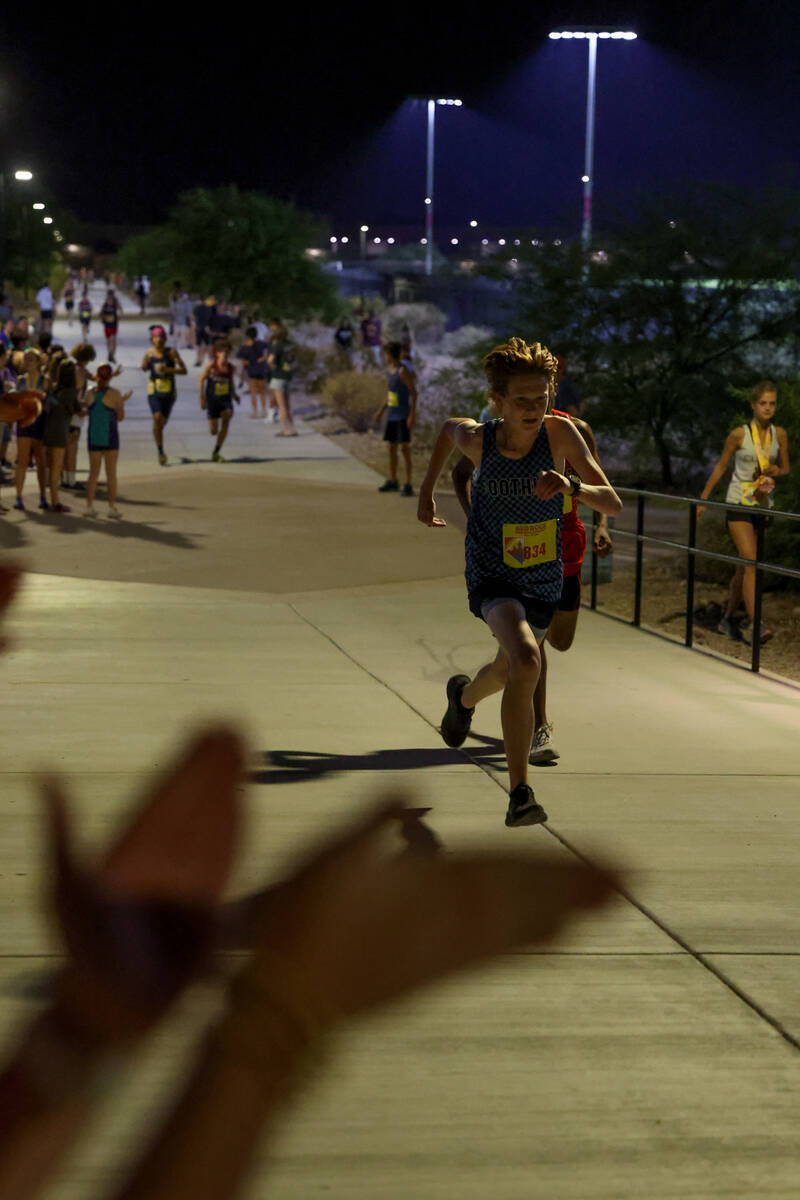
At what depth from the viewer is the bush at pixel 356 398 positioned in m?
27.8

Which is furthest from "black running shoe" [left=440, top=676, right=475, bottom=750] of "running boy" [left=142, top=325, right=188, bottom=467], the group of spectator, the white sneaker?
"running boy" [left=142, top=325, right=188, bottom=467]

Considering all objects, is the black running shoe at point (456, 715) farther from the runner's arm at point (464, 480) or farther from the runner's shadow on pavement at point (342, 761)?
the runner's arm at point (464, 480)

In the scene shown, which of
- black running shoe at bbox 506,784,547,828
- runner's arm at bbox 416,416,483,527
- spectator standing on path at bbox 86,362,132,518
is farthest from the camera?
spectator standing on path at bbox 86,362,132,518

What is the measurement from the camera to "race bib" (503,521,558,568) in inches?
220

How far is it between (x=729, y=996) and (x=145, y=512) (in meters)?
12.5

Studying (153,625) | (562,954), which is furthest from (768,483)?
(562,954)

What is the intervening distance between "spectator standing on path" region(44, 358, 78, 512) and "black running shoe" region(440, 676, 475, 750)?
9.52 meters

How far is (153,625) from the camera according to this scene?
9812mm

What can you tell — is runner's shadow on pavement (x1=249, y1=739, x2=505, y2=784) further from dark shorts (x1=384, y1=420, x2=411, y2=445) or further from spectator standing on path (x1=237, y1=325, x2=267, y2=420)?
spectator standing on path (x1=237, y1=325, x2=267, y2=420)

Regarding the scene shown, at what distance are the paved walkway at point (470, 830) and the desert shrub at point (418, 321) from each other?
152 ft

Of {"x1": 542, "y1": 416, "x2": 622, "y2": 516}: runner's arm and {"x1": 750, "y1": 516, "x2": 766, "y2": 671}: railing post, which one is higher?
{"x1": 542, "y1": 416, "x2": 622, "y2": 516}: runner's arm

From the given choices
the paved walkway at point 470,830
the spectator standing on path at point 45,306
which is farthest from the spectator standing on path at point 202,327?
the paved walkway at point 470,830

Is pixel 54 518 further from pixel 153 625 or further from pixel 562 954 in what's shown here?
pixel 562 954

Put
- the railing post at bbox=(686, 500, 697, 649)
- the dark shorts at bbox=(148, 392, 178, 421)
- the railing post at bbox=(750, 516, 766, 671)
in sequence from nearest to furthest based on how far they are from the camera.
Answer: the railing post at bbox=(750, 516, 766, 671), the railing post at bbox=(686, 500, 697, 649), the dark shorts at bbox=(148, 392, 178, 421)
